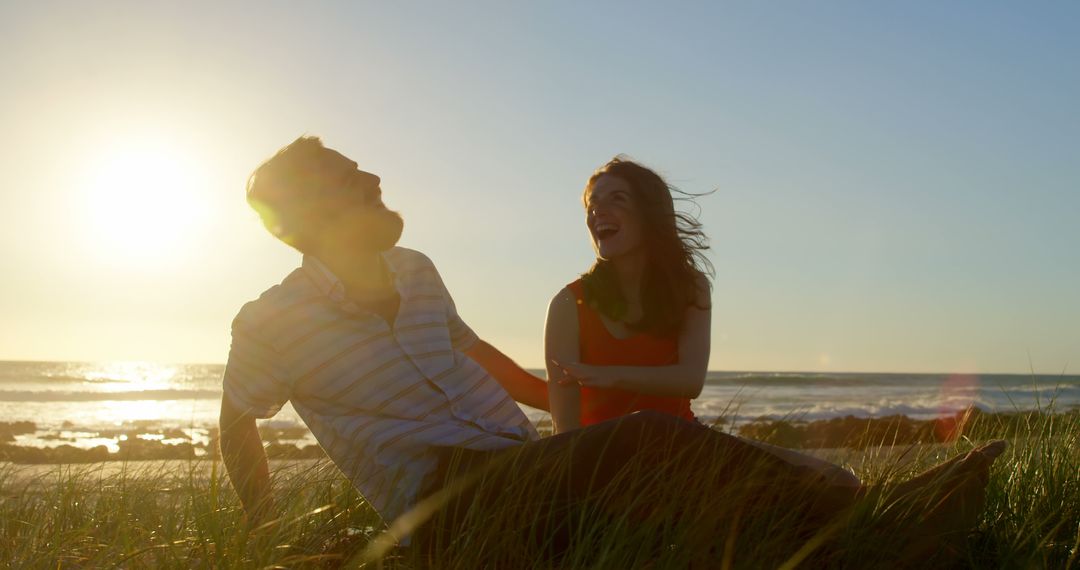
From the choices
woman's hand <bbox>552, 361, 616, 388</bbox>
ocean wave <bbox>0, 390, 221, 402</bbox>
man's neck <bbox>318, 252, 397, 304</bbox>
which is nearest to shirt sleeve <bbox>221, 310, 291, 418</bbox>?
man's neck <bbox>318, 252, 397, 304</bbox>

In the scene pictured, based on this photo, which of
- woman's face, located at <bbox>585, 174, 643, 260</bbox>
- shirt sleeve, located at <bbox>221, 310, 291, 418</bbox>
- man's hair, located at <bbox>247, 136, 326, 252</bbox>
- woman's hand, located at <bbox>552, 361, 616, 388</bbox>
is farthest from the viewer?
woman's face, located at <bbox>585, 174, 643, 260</bbox>

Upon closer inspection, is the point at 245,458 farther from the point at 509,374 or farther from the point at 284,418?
the point at 284,418

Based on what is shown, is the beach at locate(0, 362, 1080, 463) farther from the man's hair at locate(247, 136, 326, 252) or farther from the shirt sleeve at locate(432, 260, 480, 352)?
the shirt sleeve at locate(432, 260, 480, 352)

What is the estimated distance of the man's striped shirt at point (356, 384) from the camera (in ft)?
9.53

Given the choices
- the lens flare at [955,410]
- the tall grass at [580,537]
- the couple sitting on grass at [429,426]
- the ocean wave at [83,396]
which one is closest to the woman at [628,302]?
the couple sitting on grass at [429,426]

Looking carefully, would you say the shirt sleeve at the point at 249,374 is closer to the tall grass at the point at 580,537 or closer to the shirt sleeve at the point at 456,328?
the tall grass at the point at 580,537

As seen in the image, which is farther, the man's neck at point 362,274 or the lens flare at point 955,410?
the lens flare at point 955,410

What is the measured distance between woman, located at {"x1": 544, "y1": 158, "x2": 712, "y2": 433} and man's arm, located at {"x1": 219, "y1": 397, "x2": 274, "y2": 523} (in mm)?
1284

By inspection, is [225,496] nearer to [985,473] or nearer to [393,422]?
[393,422]

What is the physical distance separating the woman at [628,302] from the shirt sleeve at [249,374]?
1.29 metres

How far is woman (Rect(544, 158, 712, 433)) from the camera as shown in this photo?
3836mm

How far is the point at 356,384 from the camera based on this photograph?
2959 mm

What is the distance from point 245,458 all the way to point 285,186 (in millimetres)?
937

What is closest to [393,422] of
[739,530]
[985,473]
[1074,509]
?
[739,530]
